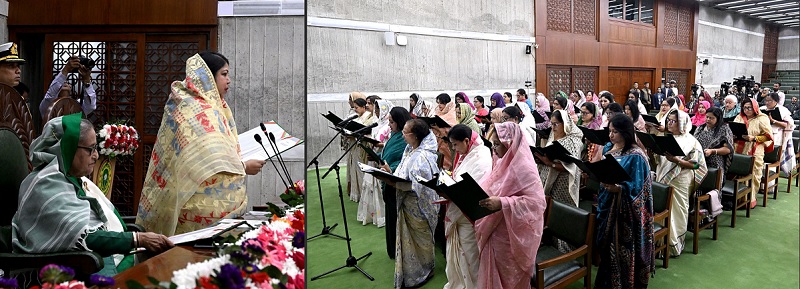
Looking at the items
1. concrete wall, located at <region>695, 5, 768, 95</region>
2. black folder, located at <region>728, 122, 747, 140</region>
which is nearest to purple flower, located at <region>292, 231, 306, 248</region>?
concrete wall, located at <region>695, 5, 768, 95</region>

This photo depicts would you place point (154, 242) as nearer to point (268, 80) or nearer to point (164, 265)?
point (164, 265)

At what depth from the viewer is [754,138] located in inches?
102

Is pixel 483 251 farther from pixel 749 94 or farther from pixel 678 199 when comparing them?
pixel 678 199

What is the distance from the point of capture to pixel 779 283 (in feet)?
3.24

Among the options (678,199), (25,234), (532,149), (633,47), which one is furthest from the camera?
(678,199)

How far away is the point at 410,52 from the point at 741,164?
8.04 feet

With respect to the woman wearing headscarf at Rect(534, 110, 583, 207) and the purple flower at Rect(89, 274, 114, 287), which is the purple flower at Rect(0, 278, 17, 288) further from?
the woman wearing headscarf at Rect(534, 110, 583, 207)

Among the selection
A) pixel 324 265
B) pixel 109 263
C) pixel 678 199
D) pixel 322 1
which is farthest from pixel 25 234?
pixel 678 199

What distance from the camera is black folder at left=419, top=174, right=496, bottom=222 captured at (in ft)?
4.42

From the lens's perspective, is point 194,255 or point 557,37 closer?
point 194,255

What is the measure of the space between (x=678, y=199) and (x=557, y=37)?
1.86 meters

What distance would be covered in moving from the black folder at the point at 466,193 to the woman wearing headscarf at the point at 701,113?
122 cm

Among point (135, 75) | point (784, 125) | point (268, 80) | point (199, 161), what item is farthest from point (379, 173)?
point (135, 75)

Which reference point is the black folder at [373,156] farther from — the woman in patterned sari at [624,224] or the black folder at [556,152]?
the woman in patterned sari at [624,224]
